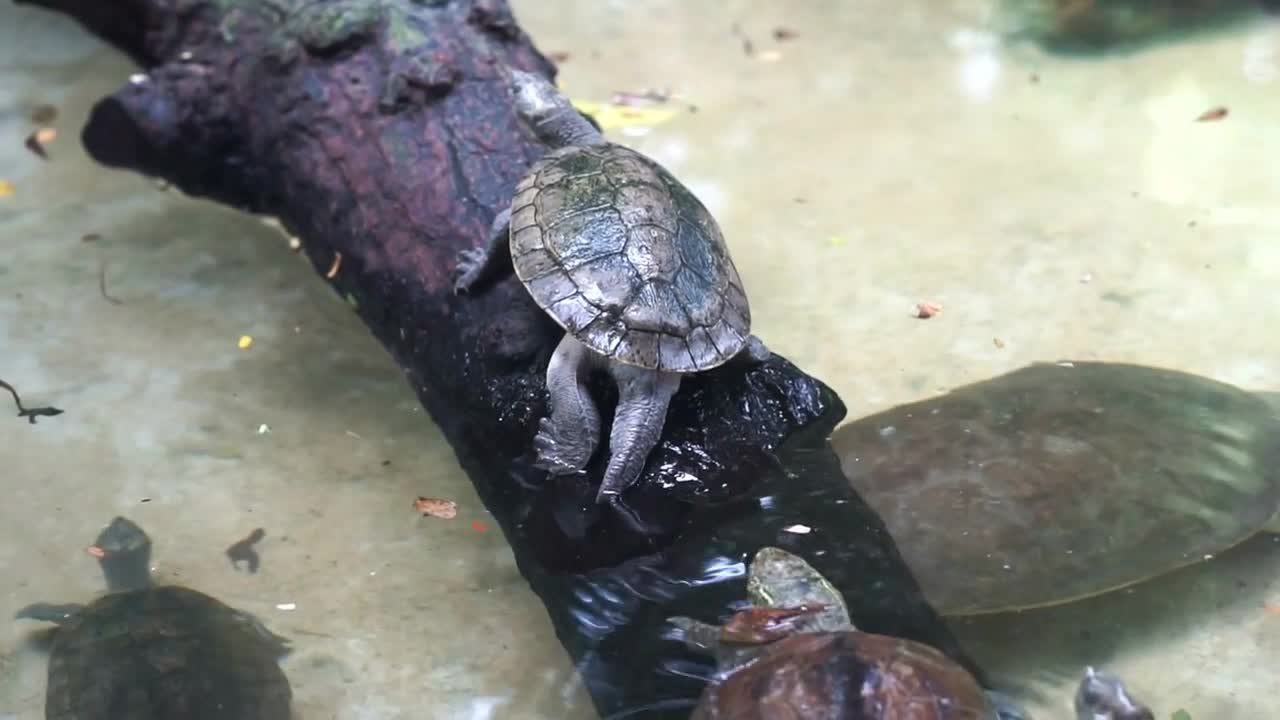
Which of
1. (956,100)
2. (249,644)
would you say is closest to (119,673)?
(249,644)

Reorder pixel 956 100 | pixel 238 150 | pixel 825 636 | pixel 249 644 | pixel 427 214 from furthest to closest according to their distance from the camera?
pixel 956 100
pixel 238 150
pixel 427 214
pixel 249 644
pixel 825 636

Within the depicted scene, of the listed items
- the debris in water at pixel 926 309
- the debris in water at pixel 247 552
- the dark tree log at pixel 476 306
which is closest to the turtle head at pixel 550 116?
the dark tree log at pixel 476 306

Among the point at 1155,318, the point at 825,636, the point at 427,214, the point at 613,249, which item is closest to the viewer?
the point at 825,636

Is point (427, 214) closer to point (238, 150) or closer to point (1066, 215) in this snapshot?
point (238, 150)

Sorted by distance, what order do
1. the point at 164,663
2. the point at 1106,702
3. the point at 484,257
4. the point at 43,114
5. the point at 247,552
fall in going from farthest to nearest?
the point at 43,114
the point at 484,257
the point at 247,552
the point at 164,663
the point at 1106,702

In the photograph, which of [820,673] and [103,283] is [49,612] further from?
[820,673]

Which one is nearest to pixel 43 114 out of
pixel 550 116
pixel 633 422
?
pixel 550 116
